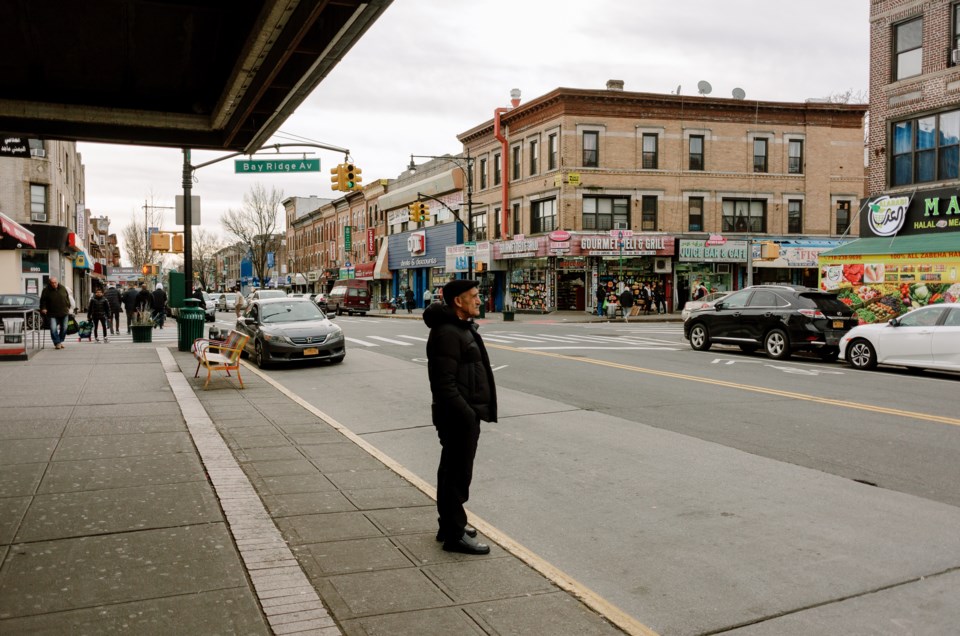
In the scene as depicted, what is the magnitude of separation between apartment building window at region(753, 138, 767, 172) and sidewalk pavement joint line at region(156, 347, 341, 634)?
130 ft

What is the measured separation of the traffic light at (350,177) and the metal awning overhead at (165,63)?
1312 centimetres

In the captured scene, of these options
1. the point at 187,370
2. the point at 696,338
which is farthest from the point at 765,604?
the point at 696,338

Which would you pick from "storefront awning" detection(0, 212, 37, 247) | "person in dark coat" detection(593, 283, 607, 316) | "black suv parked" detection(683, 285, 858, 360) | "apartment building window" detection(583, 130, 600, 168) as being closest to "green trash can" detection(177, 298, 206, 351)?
"storefront awning" detection(0, 212, 37, 247)

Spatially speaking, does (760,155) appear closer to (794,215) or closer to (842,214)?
(794,215)

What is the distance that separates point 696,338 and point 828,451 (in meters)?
12.8

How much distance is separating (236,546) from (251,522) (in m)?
0.51

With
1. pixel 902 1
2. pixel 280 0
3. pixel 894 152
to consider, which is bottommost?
pixel 280 0

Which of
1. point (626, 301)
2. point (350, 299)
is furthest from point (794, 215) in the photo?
point (350, 299)

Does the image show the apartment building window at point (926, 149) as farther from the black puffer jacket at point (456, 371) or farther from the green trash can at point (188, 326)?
the black puffer jacket at point (456, 371)

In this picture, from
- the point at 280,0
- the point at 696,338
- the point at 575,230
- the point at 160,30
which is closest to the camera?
the point at 280,0

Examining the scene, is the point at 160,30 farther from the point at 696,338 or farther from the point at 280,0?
the point at 696,338

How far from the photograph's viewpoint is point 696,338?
67.5 feet

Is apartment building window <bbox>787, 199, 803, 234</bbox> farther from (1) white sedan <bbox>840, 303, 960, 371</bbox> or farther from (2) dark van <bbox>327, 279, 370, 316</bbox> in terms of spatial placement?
(1) white sedan <bbox>840, 303, 960, 371</bbox>

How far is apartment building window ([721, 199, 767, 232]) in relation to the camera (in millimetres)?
42750
